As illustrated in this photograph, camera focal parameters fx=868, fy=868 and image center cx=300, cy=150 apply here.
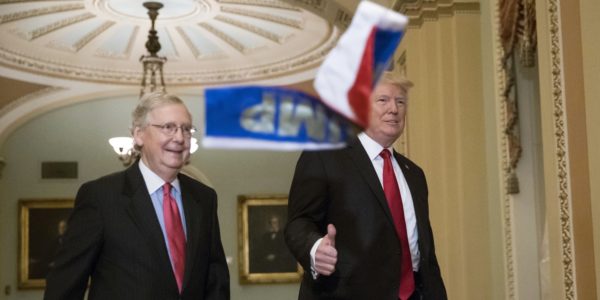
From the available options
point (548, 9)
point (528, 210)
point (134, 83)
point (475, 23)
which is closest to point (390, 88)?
point (548, 9)

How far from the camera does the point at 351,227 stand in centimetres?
316

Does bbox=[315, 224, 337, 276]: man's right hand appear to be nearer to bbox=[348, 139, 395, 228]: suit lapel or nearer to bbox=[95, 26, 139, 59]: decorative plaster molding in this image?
bbox=[348, 139, 395, 228]: suit lapel

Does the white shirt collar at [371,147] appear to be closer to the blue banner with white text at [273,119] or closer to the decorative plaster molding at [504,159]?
the blue banner with white text at [273,119]

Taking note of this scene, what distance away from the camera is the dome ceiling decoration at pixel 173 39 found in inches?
453

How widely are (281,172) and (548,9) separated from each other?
11667 millimetres

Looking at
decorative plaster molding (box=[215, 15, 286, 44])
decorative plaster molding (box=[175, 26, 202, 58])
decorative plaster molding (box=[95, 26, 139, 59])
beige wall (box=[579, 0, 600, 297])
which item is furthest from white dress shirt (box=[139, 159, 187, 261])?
decorative plaster molding (box=[95, 26, 139, 59])

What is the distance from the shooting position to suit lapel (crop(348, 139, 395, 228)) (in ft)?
10.3

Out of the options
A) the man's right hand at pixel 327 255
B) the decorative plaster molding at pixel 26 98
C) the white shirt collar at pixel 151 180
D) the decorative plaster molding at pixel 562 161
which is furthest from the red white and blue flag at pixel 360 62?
the decorative plaster molding at pixel 26 98

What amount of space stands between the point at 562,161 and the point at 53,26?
380 inches

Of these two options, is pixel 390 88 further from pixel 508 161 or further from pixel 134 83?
A: pixel 134 83

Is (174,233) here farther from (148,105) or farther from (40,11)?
(40,11)

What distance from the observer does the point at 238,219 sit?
15422 millimetres

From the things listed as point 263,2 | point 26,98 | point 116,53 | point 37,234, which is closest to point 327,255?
point 263,2

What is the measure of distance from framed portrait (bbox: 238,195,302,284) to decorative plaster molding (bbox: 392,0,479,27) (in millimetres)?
8559
